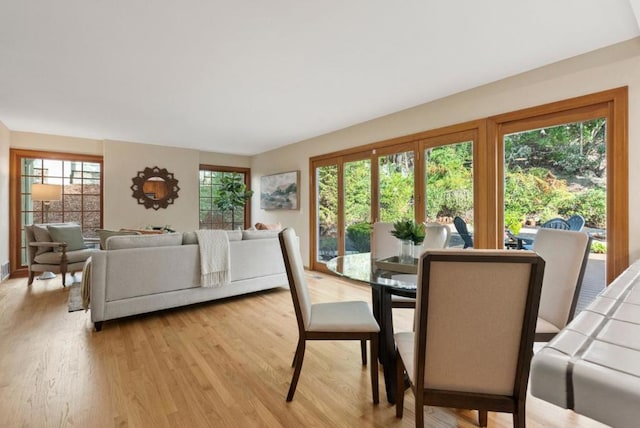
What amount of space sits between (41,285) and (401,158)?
540 cm

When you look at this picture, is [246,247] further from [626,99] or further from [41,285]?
[626,99]

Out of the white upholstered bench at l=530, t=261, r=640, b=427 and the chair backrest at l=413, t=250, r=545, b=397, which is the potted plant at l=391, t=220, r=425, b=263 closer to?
the chair backrest at l=413, t=250, r=545, b=397

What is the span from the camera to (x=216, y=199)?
712 centimetres

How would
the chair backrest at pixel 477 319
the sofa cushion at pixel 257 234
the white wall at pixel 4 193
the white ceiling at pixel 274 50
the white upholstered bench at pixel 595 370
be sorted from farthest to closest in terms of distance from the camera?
the white wall at pixel 4 193, the sofa cushion at pixel 257 234, the white ceiling at pixel 274 50, the chair backrest at pixel 477 319, the white upholstered bench at pixel 595 370

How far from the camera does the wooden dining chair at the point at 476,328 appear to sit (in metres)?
1.08

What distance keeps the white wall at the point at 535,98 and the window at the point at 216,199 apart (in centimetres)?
286

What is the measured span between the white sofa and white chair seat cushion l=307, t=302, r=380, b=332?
1918mm

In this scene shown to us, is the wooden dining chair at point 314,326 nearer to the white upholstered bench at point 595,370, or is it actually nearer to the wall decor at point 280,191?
the white upholstered bench at point 595,370

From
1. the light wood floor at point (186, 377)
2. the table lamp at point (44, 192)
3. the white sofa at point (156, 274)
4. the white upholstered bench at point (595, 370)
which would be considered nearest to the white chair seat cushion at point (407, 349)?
the light wood floor at point (186, 377)

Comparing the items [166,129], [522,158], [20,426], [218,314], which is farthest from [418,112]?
[20,426]

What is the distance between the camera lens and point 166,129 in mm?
5031

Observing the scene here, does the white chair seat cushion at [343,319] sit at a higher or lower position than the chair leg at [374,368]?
higher

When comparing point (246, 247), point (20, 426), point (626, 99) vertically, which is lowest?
point (20, 426)

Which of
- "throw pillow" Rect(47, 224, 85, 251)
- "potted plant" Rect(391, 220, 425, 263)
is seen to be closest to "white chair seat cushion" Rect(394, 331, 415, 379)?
"potted plant" Rect(391, 220, 425, 263)
